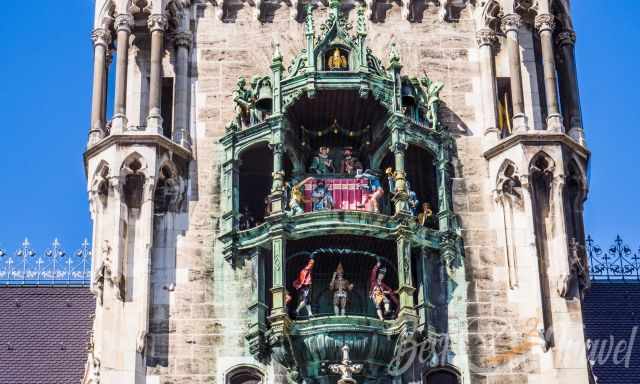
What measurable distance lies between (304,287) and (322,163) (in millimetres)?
2987

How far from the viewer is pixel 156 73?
34.1 metres

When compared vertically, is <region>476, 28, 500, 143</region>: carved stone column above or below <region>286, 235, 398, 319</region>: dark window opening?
above

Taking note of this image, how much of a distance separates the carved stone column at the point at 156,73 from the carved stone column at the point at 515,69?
22.4ft

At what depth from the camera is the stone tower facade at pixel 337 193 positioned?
1252 inches

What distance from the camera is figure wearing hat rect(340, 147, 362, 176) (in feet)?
112

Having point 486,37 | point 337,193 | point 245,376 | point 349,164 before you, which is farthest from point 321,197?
point 486,37

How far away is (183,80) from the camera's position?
34.9m

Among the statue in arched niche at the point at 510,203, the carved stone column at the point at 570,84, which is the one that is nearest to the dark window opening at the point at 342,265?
the statue in arched niche at the point at 510,203

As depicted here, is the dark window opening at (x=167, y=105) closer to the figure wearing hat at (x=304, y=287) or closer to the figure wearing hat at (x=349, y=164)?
the figure wearing hat at (x=349, y=164)

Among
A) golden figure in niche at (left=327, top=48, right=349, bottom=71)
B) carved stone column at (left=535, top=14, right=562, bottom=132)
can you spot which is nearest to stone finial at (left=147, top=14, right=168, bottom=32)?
golden figure in niche at (left=327, top=48, right=349, bottom=71)

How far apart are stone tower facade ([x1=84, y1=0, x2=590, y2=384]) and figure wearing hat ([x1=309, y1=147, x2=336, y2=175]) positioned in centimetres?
5

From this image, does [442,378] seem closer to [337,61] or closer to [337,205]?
[337,205]

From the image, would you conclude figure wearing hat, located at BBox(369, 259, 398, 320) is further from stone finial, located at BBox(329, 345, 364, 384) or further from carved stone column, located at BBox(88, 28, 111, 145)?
carved stone column, located at BBox(88, 28, 111, 145)

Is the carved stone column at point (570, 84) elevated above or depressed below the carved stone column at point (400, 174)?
above
